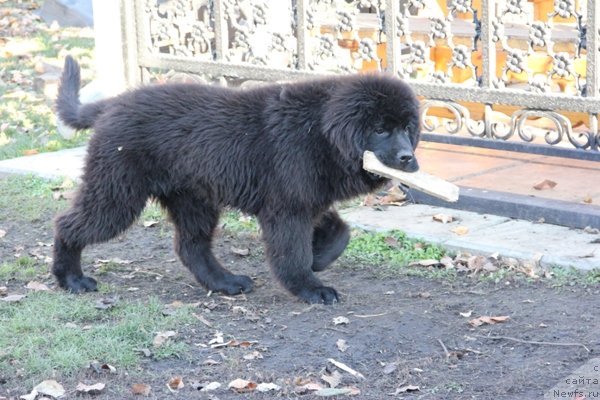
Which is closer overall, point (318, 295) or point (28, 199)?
point (318, 295)

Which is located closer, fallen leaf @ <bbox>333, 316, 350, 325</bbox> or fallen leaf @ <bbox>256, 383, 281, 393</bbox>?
fallen leaf @ <bbox>256, 383, 281, 393</bbox>

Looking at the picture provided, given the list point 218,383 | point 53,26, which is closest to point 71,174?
point 218,383

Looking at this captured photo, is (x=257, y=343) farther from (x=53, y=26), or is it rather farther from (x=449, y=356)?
(x=53, y=26)

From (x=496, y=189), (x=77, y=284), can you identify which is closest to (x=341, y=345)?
(x=77, y=284)

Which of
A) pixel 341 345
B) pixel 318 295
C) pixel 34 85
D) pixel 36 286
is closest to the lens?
pixel 341 345

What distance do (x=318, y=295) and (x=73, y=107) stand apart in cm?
191

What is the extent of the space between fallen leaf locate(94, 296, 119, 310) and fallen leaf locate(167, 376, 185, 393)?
3.80 feet

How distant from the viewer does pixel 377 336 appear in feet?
17.5

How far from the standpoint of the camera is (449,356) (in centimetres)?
505

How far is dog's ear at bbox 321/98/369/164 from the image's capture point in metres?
5.53

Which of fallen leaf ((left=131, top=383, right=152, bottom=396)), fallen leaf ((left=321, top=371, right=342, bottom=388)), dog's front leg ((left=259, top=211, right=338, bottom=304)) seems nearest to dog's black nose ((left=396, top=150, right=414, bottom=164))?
dog's front leg ((left=259, top=211, right=338, bottom=304))

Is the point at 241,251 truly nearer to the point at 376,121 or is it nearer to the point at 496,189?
the point at 376,121

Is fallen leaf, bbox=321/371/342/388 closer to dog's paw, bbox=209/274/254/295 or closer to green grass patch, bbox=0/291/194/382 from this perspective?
green grass patch, bbox=0/291/194/382

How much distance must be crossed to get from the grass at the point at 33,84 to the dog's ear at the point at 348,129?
15.8 feet
